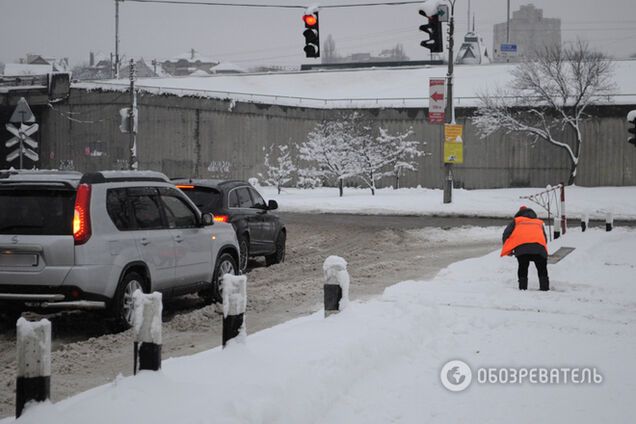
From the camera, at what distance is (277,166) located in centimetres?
4969

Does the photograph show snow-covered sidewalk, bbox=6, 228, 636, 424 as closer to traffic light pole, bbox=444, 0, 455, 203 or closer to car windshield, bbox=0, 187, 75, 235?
car windshield, bbox=0, 187, 75, 235

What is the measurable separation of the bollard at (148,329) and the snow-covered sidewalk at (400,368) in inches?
5.4

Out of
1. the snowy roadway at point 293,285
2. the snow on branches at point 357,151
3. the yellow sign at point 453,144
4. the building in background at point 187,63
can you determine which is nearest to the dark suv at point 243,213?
the snowy roadway at point 293,285

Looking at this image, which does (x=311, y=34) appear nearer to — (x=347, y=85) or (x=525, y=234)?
(x=525, y=234)

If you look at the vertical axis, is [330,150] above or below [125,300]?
above

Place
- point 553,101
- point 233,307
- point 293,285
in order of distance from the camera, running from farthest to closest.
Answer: point 553,101
point 293,285
point 233,307

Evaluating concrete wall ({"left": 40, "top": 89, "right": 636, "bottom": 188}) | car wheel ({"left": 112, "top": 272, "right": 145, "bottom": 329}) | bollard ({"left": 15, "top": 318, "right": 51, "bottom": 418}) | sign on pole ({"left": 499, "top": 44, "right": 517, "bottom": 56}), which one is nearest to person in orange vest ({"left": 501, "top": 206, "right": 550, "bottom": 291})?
car wheel ({"left": 112, "top": 272, "right": 145, "bottom": 329})

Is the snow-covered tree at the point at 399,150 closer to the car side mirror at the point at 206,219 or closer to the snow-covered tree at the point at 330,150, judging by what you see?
the snow-covered tree at the point at 330,150

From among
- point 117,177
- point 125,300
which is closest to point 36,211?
point 117,177

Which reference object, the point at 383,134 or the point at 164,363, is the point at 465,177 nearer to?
the point at 383,134

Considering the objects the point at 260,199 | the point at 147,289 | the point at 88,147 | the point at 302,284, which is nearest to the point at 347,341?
the point at 147,289

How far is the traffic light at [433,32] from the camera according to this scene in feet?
73.0

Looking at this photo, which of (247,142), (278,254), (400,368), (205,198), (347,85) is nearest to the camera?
(400,368)

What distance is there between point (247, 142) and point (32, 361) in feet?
147
